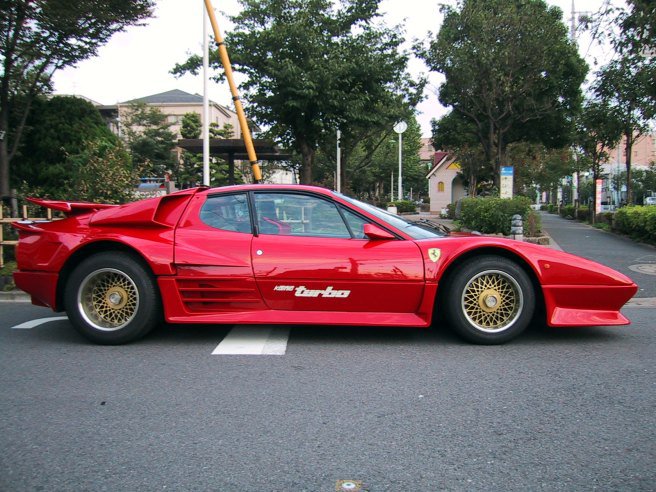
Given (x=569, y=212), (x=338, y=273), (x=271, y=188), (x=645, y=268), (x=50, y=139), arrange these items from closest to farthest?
(x=338, y=273) → (x=271, y=188) → (x=645, y=268) → (x=50, y=139) → (x=569, y=212)

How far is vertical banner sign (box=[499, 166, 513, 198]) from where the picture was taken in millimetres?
14906

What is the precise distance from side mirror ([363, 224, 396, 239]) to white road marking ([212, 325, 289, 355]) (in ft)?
3.90

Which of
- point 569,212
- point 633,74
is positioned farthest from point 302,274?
point 569,212

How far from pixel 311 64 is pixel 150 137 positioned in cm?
3353

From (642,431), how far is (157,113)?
4722cm

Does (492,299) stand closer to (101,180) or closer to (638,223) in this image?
(101,180)

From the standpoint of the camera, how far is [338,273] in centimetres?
438

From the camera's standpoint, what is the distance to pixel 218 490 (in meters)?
2.32

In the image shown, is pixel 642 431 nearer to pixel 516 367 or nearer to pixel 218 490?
pixel 516 367

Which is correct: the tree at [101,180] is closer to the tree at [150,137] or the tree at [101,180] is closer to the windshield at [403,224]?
the windshield at [403,224]

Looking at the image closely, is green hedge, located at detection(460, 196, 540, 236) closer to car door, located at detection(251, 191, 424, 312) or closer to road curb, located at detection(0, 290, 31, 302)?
car door, located at detection(251, 191, 424, 312)

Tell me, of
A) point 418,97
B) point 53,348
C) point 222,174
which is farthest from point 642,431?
point 222,174

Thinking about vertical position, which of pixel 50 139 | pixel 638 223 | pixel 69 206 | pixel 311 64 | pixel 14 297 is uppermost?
pixel 311 64

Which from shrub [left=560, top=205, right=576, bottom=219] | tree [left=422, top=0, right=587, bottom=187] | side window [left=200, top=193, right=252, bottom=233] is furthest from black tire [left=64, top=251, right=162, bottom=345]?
shrub [left=560, top=205, right=576, bottom=219]
